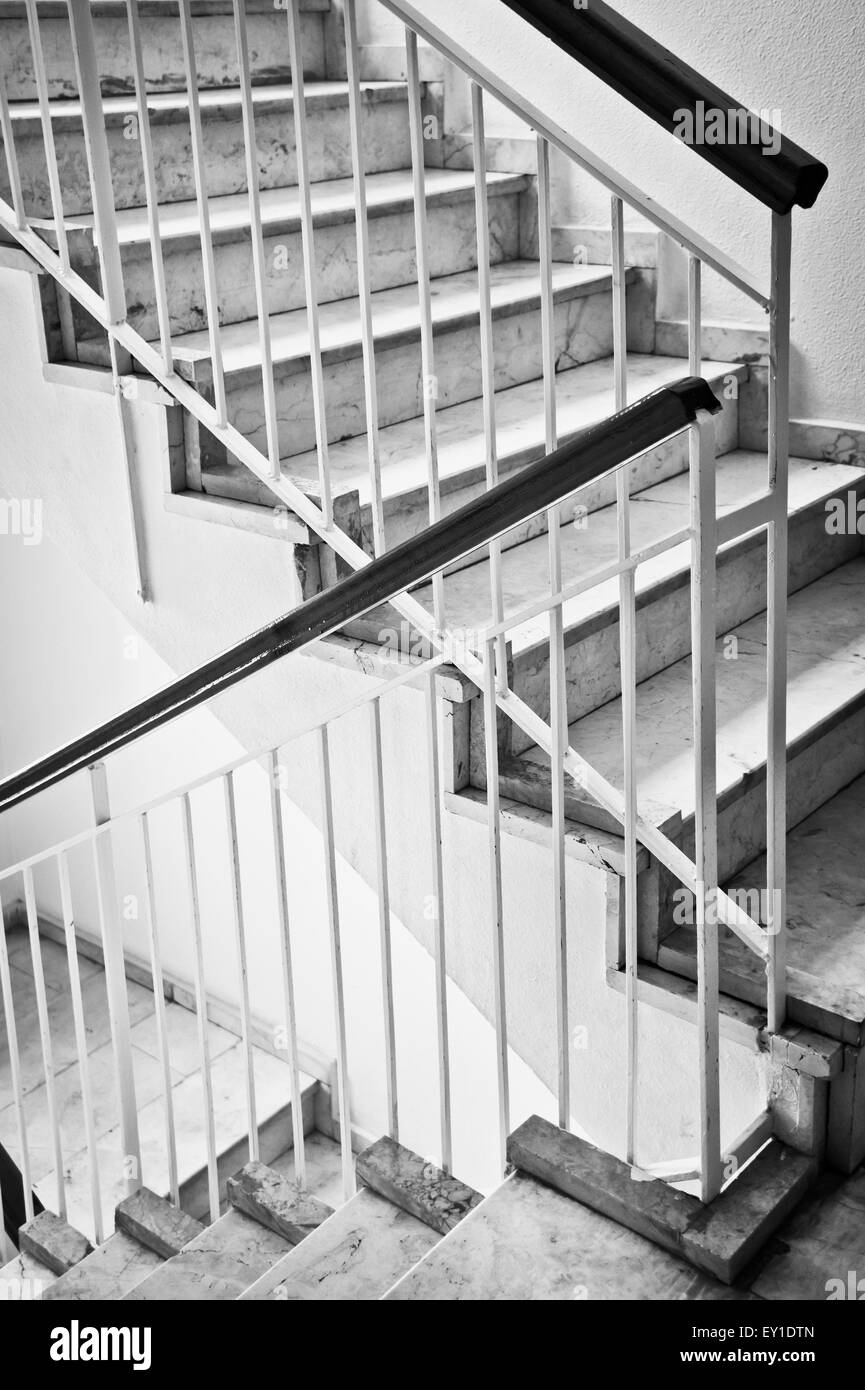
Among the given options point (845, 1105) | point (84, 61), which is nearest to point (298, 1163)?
point (845, 1105)

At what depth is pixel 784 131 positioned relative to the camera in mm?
2877

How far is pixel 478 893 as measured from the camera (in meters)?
2.14

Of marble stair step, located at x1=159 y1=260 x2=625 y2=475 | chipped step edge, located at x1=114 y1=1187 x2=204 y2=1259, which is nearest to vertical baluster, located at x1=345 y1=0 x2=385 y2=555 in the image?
marble stair step, located at x1=159 y1=260 x2=625 y2=475

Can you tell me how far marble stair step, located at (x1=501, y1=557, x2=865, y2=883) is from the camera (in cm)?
200

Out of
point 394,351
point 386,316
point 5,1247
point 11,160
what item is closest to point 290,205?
point 386,316

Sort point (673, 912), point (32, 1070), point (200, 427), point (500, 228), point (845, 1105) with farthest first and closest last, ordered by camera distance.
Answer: point (32, 1070) < point (500, 228) < point (200, 427) < point (673, 912) < point (845, 1105)

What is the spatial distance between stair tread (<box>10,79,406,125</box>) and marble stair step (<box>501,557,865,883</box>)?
5.02 feet

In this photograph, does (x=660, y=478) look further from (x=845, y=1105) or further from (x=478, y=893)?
(x=845, y=1105)

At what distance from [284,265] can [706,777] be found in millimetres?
1592

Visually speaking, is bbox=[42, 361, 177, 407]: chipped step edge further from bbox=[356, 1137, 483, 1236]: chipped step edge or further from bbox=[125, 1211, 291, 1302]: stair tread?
bbox=[125, 1211, 291, 1302]: stair tread

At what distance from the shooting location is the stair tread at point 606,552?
2.18 metres

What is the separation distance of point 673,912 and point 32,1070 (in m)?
4.60

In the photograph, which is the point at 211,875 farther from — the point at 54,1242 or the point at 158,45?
the point at 158,45

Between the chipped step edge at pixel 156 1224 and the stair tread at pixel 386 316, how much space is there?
1.54 metres
